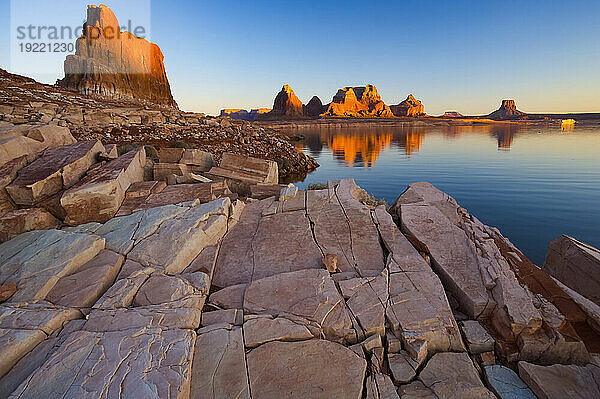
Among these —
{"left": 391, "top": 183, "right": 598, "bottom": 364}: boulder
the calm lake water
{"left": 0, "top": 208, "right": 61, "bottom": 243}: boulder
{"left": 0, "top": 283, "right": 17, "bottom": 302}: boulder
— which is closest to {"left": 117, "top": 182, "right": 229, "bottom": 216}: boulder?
{"left": 0, "top": 208, "right": 61, "bottom": 243}: boulder

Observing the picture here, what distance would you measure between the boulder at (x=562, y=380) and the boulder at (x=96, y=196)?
930 cm

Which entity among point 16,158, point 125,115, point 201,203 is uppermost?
point 125,115

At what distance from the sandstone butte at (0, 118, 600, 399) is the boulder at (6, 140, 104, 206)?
0.05m

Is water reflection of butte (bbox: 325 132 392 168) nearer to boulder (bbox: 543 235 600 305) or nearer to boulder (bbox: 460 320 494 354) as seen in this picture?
boulder (bbox: 543 235 600 305)

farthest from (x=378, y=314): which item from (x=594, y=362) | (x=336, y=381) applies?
(x=594, y=362)

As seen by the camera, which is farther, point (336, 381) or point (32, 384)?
point (336, 381)

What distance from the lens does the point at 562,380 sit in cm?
359

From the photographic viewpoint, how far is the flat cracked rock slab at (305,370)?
11.0ft

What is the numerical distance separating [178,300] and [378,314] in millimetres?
3289

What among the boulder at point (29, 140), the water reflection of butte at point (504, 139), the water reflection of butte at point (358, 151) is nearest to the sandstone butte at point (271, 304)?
the boulder at point (29, 140)

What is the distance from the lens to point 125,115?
26000 millimetres

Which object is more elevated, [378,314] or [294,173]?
[294,173]

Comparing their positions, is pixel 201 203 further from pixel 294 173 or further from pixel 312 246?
pixel 294 173

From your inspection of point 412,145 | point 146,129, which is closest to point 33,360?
point 146,129
